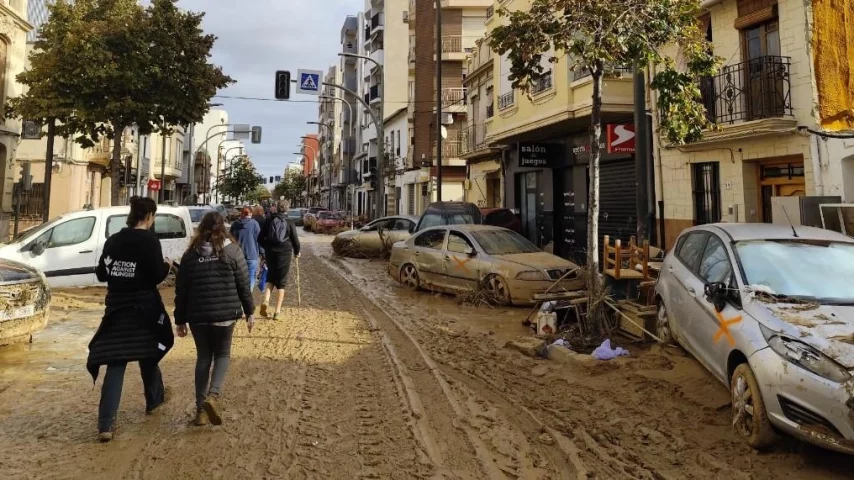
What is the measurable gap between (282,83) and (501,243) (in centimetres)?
1406

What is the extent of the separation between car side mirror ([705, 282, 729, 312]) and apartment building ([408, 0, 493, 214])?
85.7 ft

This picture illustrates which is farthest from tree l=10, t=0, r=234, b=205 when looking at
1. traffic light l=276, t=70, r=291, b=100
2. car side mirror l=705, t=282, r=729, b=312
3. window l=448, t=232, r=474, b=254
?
car side mirror l=705, t=282, r=729, b=312

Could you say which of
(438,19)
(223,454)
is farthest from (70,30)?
(223,454)

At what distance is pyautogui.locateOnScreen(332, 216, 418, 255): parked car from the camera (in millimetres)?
18469

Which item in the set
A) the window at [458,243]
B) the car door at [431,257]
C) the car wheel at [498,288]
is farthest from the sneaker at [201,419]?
the car door at [431,257]

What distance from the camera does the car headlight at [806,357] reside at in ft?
11.5

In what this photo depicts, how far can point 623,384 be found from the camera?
5535mm

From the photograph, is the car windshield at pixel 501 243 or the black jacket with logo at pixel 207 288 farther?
the car windshield at pixel 501 243

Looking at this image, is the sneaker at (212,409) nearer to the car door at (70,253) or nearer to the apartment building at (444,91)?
the car door at (70,253)

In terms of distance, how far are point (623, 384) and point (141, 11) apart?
18320mm

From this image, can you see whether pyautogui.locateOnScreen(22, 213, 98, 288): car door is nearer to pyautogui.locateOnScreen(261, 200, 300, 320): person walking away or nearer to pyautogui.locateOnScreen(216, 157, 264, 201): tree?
pyautogui.locateOnScreen(261, 200, 300, 320): person walking away

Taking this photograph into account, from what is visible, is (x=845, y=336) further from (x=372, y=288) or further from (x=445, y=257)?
(x=372, y=288)

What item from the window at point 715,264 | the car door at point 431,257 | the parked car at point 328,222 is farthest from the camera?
the parked car at point 328,222

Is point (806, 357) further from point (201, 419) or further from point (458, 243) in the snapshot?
point (458, 243)
